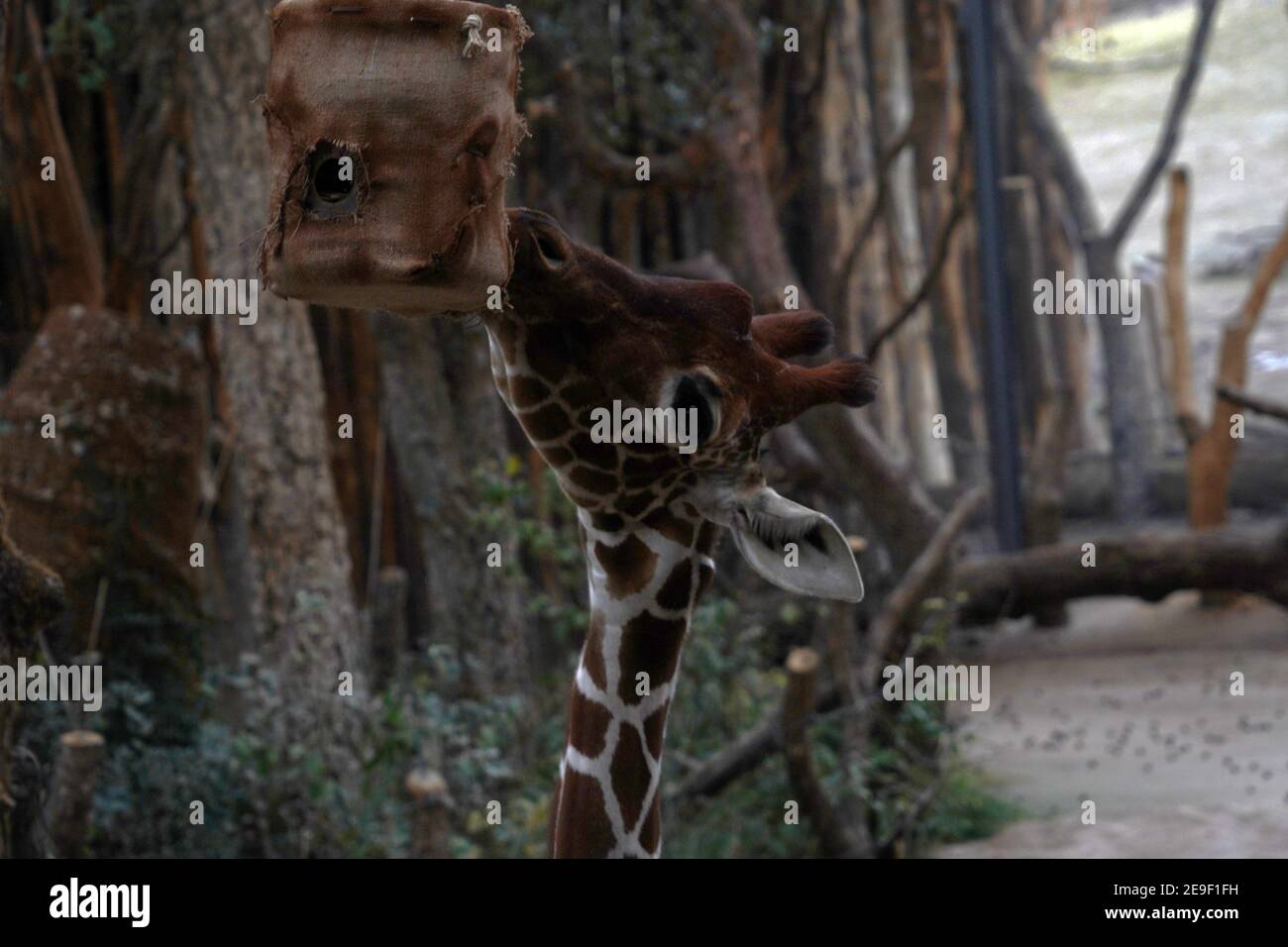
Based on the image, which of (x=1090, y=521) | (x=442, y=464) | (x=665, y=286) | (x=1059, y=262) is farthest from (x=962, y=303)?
(x=665, y=286)

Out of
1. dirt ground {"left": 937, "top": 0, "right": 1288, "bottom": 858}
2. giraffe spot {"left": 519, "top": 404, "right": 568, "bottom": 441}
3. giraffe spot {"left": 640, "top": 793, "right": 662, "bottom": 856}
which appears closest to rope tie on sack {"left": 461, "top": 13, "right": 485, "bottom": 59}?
giraffe spot {"left": 519, "top": 404, "right": 568, "bottom": 441}

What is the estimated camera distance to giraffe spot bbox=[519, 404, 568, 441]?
1.54m

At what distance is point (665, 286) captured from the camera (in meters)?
1.57

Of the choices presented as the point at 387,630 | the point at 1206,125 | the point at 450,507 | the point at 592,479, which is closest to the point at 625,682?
the point at 592,479

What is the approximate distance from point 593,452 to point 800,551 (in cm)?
25

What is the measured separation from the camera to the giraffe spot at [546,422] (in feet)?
5.06

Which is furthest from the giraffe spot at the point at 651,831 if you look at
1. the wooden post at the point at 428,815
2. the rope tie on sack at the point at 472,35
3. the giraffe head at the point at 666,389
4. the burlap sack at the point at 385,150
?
the wooden post at the point at 428,815

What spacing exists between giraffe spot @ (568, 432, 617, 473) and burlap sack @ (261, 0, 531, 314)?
0.36 meters

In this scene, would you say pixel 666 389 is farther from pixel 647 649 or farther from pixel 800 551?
pixel 647 649

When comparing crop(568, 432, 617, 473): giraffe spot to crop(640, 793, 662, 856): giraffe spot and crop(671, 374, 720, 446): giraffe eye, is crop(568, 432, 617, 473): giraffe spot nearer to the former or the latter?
crop(671, 374, 720, 446): giraffe eye

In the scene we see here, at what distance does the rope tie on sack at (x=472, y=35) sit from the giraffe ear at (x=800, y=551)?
57 centimetres

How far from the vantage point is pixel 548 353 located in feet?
4.94

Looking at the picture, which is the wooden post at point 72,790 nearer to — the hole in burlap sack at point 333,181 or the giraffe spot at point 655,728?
the giraffe spot at point 655,728

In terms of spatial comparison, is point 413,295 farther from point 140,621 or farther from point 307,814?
point 140,621
